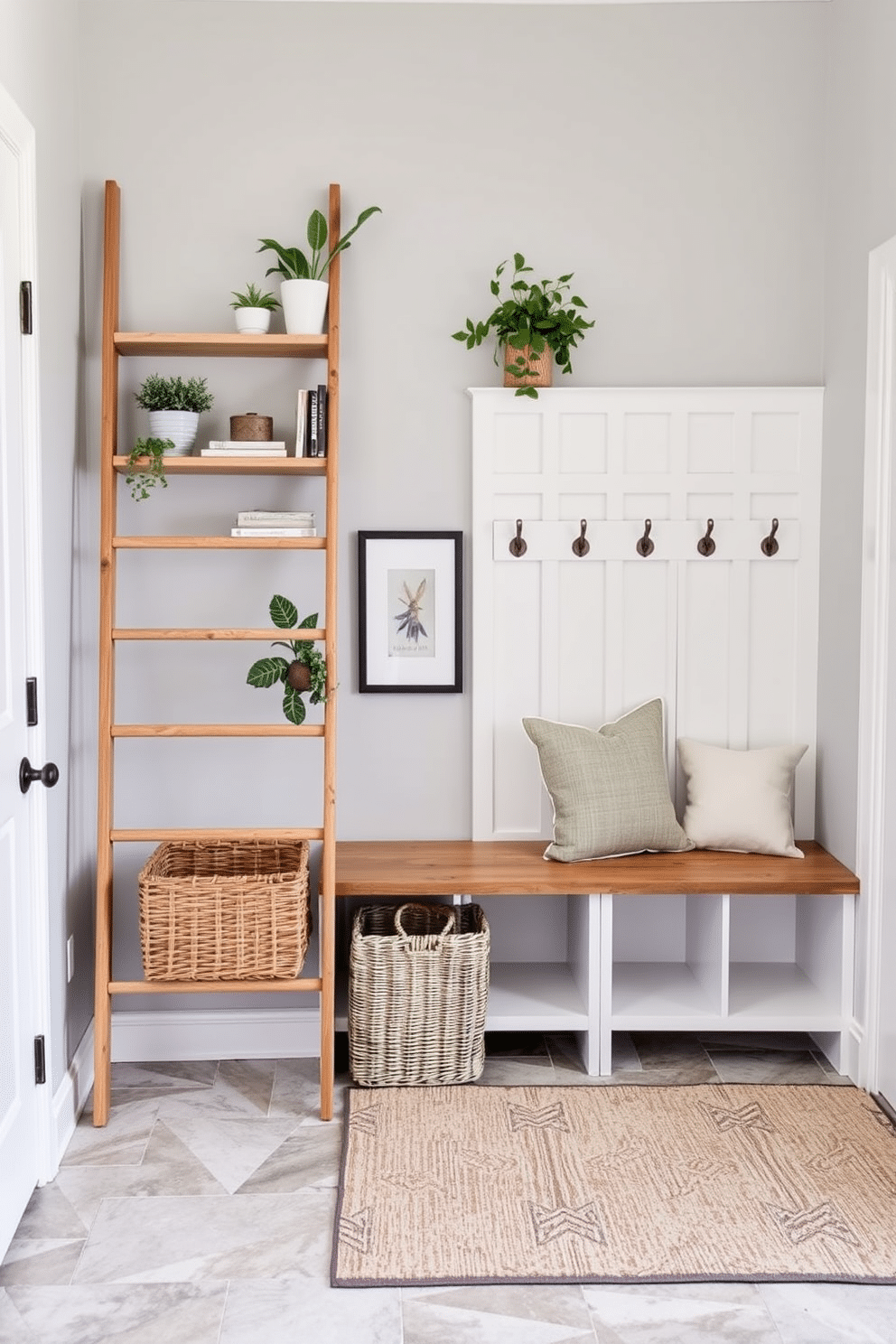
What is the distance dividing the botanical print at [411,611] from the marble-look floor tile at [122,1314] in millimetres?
1746

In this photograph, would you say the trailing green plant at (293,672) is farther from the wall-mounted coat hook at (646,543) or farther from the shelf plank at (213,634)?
the wall-mounted coat hook at (646,543)

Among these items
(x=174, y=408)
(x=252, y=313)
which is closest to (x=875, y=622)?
(x=252, y=313)

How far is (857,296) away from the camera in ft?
10.5

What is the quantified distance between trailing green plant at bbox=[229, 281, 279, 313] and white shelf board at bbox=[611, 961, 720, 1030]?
2.13 m

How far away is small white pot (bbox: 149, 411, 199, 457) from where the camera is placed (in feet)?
10.5

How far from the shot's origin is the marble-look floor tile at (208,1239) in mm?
2389

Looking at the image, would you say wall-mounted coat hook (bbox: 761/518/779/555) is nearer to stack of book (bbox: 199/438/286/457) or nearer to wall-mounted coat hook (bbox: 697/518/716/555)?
wall-mounted coat hook (bbox: 697/518/716/555)

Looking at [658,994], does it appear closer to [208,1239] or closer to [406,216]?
[208,1239]

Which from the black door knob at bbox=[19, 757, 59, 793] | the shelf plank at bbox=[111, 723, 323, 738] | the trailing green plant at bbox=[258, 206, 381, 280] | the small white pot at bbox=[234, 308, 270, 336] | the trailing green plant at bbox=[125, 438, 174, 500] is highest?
the trailing green plant at bbox=[258, 206, 381, 280]

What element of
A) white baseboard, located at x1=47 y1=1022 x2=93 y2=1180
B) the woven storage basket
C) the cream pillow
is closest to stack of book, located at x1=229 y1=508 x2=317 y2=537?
the woven storage basket

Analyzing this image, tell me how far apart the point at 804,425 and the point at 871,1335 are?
91.6 inches

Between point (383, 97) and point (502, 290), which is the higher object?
point (383, 97)

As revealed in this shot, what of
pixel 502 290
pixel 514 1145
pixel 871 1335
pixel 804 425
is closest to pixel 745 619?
pixel 804 425

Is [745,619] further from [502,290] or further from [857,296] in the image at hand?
[502,290]
